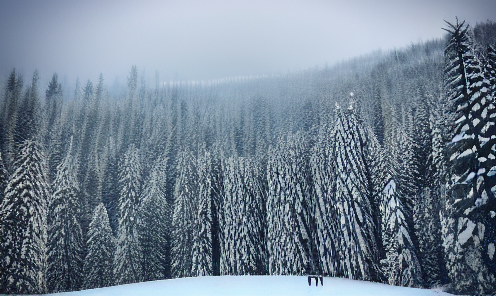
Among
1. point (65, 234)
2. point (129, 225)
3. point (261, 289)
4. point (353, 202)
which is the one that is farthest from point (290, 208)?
point (65, 234)

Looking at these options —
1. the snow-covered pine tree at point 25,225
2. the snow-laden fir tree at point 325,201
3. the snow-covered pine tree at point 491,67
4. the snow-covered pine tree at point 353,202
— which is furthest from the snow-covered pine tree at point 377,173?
the snow-covered pine tree at point 25,225

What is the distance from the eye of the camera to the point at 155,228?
1927cm

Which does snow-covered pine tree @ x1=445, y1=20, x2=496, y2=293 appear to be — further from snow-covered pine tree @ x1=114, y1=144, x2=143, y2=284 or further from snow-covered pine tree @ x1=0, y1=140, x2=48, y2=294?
snow-covered pine tree @ x1=0, y1=140, x2=48, y2=294

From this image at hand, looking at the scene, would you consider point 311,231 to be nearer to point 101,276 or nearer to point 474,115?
point 474,115

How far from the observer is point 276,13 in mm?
18922

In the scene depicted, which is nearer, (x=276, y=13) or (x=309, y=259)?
(x=309, y=259)

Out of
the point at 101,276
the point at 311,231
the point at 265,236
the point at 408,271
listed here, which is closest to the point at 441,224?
the point at 408,271

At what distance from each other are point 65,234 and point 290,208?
1381 cm

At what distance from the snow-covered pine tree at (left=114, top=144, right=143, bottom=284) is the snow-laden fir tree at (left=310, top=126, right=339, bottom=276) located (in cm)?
1132

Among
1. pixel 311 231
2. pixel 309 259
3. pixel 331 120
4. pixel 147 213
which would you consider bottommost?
pixel 309 259

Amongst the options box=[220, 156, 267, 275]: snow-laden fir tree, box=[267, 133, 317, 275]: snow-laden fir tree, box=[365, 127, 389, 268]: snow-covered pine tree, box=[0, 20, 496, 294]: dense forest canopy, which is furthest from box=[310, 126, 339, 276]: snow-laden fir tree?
box=[220, 156, 267, 275]: snow-laden fir tree

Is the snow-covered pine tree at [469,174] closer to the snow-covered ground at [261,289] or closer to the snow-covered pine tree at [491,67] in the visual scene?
the snow-covered pine tree at [491,67]

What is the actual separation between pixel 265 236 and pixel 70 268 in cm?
1206

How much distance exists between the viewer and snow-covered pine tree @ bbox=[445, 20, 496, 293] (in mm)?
10188
